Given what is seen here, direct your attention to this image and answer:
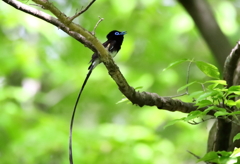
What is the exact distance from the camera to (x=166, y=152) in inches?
134

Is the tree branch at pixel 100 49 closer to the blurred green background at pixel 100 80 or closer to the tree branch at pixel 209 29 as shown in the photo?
the tree branch at pixel 209 29

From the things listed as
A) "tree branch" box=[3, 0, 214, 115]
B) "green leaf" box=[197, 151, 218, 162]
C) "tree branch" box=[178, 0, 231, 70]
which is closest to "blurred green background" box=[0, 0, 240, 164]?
"tree branch" box=[178, 0, 231, 70]

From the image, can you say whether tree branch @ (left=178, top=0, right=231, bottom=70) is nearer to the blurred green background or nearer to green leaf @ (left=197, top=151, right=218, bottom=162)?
the blurred green background

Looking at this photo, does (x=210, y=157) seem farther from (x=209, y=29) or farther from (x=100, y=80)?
(x=100, y=80)

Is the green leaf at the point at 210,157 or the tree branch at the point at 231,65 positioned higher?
the tree branch at the point at 231,65

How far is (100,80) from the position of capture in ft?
15.6

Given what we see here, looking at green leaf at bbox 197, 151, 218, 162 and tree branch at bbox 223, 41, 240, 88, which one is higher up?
tree branch at bbox 223, 41, 240, 88

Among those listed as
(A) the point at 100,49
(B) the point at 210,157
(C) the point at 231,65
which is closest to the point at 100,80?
(C) the point at 231,65

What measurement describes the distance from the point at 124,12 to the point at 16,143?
5.89 ft

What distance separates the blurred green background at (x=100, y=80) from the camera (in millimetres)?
3193

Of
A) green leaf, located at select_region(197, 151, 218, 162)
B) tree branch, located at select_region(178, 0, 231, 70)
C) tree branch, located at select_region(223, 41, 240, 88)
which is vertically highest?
tree branch, located at select_region(178, 0, 231, 70)

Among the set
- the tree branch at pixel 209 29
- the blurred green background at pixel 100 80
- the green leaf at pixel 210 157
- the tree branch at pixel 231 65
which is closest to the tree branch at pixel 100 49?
the tree branch at pixel 231 65

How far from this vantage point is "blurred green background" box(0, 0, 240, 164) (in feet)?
10.5

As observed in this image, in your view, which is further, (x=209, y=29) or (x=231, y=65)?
(x=209, y=29)
